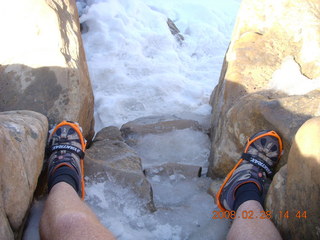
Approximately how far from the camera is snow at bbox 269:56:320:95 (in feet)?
8.25

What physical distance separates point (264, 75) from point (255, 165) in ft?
2.83

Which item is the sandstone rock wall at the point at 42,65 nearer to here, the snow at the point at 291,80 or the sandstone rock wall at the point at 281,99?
the sandstone rock wall at the point at 281,99

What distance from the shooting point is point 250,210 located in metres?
Result: 1.75

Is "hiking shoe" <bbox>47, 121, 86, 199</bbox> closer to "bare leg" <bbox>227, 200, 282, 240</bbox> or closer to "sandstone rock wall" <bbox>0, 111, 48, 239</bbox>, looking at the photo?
"sandstone rock wall" <bbox>0, 111, 48, 239</bbox>

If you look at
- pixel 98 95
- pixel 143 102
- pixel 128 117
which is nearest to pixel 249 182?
pixel 128 117

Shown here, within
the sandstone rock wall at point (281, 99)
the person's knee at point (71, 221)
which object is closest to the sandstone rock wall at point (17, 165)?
the person's knee at point (71, 221)

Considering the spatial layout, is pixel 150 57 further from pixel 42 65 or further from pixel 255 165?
pixel 255 165

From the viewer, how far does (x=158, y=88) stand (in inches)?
185

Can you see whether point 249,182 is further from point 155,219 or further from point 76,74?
point 76,74

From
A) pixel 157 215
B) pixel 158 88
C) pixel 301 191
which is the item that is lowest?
pixel 158 88

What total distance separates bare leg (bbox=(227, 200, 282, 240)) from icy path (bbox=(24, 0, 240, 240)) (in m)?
0.34

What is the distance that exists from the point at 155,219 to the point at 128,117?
2.15 meters

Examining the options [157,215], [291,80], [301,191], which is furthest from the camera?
[291,80]
